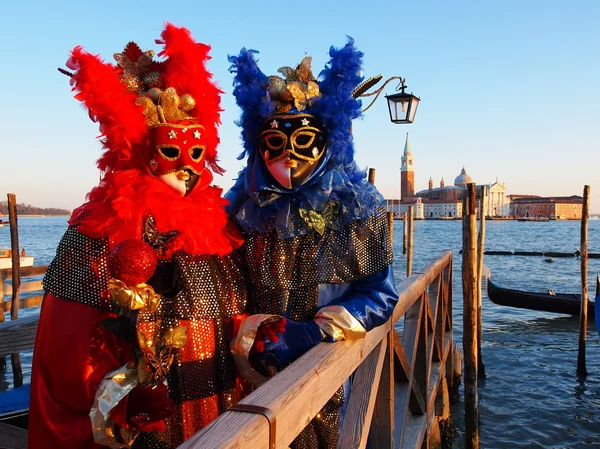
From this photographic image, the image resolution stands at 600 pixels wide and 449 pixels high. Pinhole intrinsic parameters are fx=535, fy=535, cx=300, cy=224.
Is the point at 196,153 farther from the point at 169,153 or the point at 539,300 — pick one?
the point at 539,300

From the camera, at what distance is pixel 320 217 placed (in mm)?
2217

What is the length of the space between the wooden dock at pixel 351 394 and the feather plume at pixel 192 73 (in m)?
1.06

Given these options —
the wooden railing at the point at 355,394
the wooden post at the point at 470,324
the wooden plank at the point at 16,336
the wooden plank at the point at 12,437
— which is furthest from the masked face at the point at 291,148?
the wooden post at the point at 470,324

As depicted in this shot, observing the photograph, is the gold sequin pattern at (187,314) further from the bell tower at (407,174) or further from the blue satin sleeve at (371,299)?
the bell tower at (407,174)

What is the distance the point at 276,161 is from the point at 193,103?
1.32 feet

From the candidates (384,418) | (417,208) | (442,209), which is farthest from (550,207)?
(384,418)

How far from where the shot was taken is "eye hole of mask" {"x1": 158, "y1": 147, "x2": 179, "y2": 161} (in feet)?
6.64

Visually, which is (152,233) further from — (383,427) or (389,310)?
(383,427)

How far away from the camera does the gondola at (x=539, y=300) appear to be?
44.6 feet

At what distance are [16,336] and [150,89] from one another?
1.36 meters

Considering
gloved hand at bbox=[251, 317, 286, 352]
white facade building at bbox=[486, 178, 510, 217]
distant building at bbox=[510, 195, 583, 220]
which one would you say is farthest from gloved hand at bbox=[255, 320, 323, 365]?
white facade building at bbox=[486, 178, 510, 217]

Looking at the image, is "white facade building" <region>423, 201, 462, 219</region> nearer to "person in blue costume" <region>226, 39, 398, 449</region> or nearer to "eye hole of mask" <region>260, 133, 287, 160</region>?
"person in blue costume" <region>226, 39, 398, 449</region>

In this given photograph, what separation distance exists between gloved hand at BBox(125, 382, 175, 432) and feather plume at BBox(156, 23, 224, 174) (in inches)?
39.8

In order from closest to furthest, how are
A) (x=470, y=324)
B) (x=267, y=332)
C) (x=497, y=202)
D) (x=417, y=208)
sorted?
1. (x=267, y=332)
2. (x=470, y=324)
3. (x=417, y=208)
4. (x=497, y=202)
